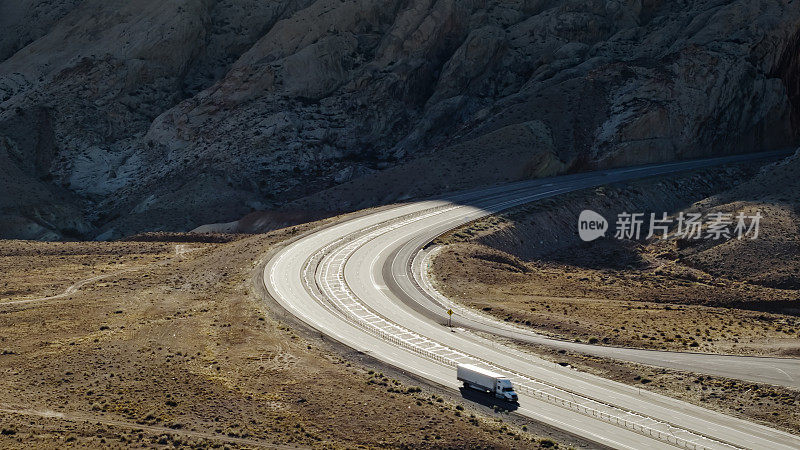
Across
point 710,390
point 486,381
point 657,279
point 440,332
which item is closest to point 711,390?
point 710,390

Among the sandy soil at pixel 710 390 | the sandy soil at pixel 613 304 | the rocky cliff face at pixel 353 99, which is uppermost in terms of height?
the rocky cliff face at pixel 353 99

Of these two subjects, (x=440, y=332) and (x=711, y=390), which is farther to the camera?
(x=440, y=332)

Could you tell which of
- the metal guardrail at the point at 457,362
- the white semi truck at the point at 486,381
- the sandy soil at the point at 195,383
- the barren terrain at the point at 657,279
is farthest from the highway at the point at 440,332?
the sandy soil at the point at 195,383

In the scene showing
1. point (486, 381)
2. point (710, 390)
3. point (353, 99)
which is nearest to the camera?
point (486, 381)

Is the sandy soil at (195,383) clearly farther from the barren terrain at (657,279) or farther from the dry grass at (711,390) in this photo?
the barren terrain at (657,279)

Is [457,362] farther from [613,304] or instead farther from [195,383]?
[613,304]

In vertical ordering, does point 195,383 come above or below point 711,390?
above
